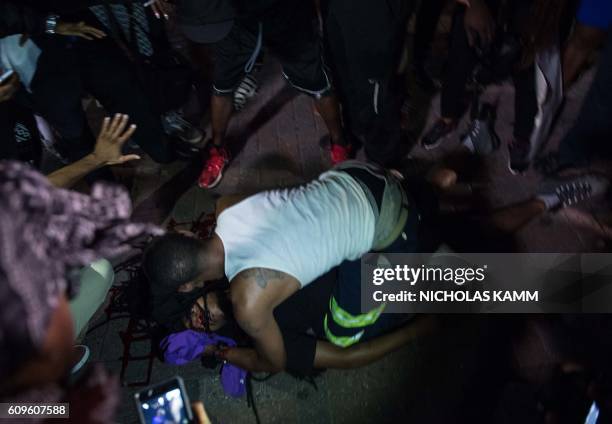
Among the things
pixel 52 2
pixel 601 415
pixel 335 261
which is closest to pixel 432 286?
pixel 335 261

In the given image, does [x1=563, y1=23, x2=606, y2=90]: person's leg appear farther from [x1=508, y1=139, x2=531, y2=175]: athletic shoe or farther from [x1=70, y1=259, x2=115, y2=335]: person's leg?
[x1=70, y1=259, x2=115, y2=335]: person's leg

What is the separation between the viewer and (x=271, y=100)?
12.4ft

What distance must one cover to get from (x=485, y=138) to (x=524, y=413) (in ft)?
6.02

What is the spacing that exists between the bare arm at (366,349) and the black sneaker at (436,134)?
56.0 inches

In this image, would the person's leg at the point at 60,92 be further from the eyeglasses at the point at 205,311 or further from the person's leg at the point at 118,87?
the eyeglasses at the point at 205,311

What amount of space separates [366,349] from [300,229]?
2.73ft

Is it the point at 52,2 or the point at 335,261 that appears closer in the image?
the point at 335,261

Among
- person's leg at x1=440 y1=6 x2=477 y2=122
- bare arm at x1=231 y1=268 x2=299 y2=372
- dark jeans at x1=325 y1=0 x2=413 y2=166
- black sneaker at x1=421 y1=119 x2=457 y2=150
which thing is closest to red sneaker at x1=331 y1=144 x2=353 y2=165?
dark jeans at x1=325 y1=0 x2=413 y2=166

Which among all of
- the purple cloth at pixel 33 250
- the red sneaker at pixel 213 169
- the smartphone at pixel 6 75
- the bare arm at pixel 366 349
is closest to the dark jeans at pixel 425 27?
the red sneaker at pixel 213 169

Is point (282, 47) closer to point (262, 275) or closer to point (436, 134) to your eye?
point (436, 134)

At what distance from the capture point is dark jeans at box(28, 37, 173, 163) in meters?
2.49

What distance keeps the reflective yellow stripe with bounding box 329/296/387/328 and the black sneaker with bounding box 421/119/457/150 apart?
5.02ft

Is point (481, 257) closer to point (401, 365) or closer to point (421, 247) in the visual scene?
point (421, 247)

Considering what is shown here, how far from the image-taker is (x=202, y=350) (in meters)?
2.33
